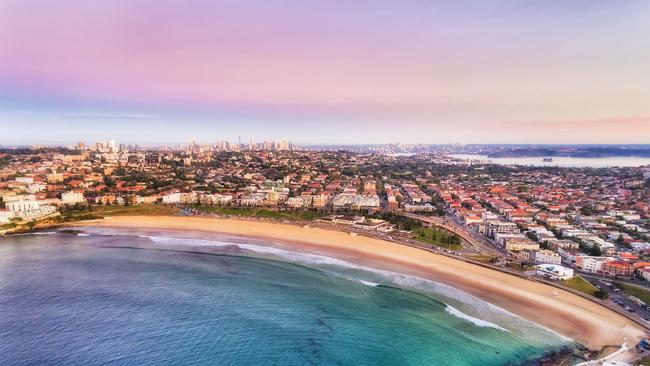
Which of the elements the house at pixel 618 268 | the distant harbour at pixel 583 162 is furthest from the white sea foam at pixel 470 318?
the distant harbour at pixel 583 162

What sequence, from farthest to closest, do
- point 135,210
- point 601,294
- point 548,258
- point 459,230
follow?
point 135,210, point 459,230, point 548,258, point 601,294

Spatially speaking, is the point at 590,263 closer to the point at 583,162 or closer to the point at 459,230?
the point at 459,230

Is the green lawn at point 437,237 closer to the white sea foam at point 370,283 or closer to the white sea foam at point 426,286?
the white sea foam at point 426,286

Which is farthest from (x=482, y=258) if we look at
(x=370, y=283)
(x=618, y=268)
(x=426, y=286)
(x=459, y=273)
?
(x=370, y=283)

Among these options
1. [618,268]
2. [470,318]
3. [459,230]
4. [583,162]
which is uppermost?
[583,162]

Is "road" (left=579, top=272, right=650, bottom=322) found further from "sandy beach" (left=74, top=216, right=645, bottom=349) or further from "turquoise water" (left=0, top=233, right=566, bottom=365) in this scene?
"turquoise water" (left=0, top=233, right=566, bottom=365)

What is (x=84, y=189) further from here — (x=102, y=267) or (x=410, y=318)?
(x=410, y=318)

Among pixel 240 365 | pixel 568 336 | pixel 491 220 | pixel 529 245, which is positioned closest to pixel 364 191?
pixel 491 220
